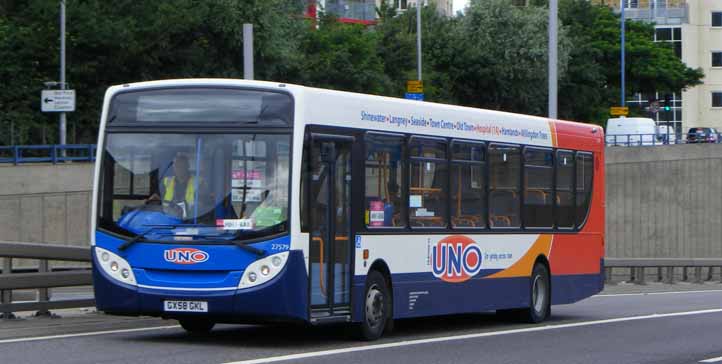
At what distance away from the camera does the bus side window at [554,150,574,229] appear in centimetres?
2259

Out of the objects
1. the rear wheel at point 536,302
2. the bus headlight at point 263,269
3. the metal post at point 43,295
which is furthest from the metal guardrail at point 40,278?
the rear wheel at point 536,302

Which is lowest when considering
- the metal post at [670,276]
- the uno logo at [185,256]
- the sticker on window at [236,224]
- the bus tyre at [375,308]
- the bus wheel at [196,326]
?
the metal post at [670,276]

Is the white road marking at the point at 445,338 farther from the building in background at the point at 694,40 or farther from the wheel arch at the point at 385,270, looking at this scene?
the building in background at the point at 694,40

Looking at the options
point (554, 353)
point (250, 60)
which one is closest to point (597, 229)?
point (250, 60)

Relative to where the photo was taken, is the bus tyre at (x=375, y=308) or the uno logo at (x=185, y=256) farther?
the bus tyre at (x=375, y=308)

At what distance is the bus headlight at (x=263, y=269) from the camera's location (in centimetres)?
1527

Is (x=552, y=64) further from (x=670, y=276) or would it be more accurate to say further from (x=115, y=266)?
(x=115, y=266)

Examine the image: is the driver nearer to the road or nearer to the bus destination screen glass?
the bus destination screen glass

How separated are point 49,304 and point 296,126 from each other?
15.7 ft

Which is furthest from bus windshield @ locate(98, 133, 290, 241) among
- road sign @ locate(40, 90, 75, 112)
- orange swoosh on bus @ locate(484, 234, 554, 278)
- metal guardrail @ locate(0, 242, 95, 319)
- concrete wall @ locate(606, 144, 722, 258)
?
concrete wall @ locate(606, 144, 722, 258)

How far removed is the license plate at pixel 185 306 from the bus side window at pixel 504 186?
19.4 feet

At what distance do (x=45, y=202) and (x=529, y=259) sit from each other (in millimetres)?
31795

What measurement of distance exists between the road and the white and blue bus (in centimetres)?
42

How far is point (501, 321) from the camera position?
22.3 meters
